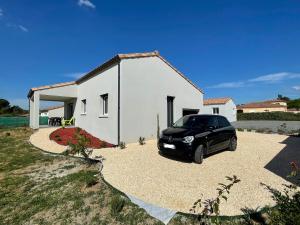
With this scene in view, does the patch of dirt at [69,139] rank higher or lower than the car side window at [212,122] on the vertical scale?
lower

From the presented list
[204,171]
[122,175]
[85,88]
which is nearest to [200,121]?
[204,171]

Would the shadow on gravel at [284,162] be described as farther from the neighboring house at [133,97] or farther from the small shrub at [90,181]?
the neighboring house at [133,97]

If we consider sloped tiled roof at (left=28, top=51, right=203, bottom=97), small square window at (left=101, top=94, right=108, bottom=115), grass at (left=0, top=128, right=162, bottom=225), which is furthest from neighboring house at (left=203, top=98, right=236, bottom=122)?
grass at (left=0, top=128, right=162, bottom=225)

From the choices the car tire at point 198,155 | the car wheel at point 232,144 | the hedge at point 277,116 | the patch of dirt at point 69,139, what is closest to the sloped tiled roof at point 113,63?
the patch of dirt at point 69,139

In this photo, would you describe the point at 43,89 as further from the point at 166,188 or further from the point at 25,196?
the point at 166,188

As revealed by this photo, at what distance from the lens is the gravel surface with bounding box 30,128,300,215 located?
485 cm

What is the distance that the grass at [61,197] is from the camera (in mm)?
4477

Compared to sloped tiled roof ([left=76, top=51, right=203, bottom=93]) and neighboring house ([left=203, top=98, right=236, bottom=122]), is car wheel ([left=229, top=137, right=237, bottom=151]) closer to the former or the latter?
sloped tiled roof ([left=76, top=51, right=203, bottom=93])

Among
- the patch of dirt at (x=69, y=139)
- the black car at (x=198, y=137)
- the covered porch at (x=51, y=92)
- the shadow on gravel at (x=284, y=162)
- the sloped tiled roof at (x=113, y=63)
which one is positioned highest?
the sloped tiled roof at (x=113, y=63)

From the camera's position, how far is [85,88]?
54.3 feet

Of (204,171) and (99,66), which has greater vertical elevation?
(99,66)

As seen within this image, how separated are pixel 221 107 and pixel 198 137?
28.9 m

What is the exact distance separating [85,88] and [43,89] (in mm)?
3516

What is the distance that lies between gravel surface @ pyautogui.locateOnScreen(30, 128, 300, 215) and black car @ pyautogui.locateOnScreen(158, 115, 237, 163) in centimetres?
39
